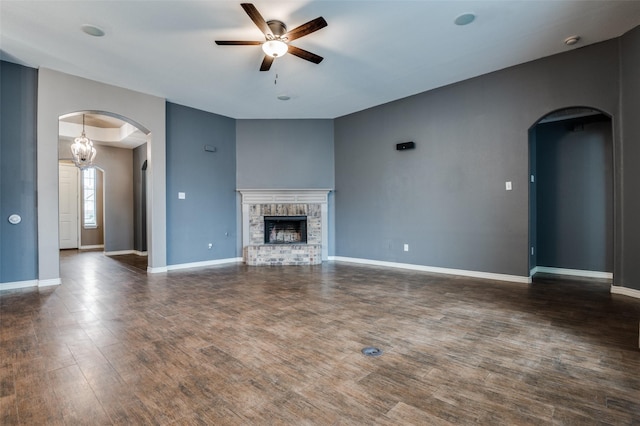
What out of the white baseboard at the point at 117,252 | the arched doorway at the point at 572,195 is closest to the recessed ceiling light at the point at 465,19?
the arched doorway at the point at 572,195

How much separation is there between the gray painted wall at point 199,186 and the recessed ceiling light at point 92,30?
233 centimetres

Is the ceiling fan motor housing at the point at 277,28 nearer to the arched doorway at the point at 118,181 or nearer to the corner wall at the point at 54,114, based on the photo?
the corner wall at the point at 54,114

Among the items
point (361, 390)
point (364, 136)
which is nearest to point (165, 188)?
point (364, 136)

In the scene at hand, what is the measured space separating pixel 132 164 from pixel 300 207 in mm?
5494

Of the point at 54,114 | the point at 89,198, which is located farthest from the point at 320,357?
the point at 89,198

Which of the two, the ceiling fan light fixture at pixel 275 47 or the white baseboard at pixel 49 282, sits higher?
the ceiling fan light fixture at pixel 275 47

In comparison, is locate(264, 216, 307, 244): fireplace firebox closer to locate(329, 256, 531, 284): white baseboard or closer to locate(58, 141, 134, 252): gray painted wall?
locate(329, 256, 531, 284): white baseboard

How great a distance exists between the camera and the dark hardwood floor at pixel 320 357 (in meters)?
1.67

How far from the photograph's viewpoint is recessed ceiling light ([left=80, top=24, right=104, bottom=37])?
346 centimetres

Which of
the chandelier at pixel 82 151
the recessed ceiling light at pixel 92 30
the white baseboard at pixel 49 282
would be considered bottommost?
the white baseboard at pixel 49 282

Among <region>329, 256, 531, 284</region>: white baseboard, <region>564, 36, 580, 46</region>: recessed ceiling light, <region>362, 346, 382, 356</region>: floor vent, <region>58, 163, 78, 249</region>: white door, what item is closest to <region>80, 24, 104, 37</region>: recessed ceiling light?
<region>362, 346, 382, 356</region>: floor vent

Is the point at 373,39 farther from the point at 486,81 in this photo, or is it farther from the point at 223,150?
the point at 223,150

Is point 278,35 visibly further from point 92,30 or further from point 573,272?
point 573,272

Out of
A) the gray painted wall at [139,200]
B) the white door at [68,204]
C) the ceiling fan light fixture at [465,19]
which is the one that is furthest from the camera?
the white door at [68,204]
